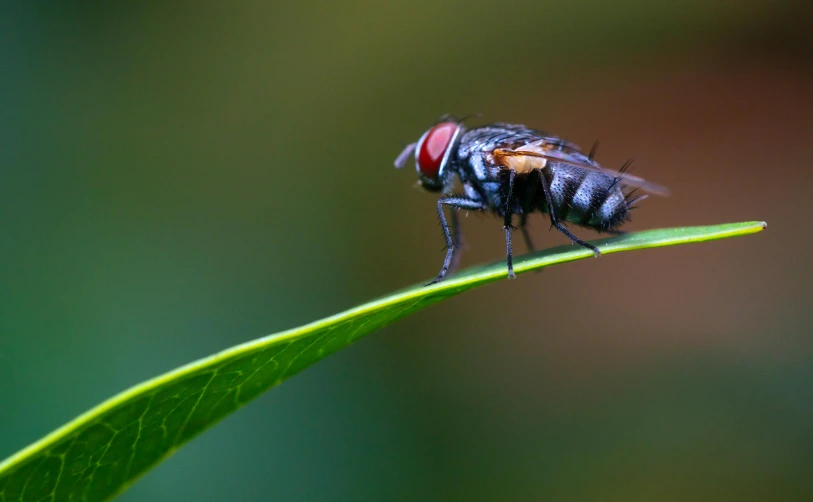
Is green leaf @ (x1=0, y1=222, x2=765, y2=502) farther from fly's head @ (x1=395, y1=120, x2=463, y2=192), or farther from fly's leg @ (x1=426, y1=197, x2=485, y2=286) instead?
fly's head @ (x1=395, y1=120, x2=463, y2=192)

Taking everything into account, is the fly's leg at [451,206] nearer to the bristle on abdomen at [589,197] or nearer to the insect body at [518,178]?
the insect body at [518,178]

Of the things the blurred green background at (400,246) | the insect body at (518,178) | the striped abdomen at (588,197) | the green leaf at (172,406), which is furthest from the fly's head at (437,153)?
the green leaf at (172,406)

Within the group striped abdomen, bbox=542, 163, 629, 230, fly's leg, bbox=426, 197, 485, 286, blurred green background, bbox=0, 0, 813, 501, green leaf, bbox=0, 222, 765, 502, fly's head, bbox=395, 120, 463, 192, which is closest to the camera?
green leaf, bbox=0, 222, 765, 502

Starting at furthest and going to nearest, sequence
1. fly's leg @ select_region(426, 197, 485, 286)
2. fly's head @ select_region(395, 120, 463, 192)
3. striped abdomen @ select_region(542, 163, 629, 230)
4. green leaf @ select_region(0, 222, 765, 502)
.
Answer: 1. fly's head @ select_region(395, 120, 463, 192)
2. fly's leg @ select_region(426, 197, 485, 286)
3. striped abdomen @ select_region(542, 163, 629, 230)
4. green leaf @ select_region(0, 222, 765, 502)

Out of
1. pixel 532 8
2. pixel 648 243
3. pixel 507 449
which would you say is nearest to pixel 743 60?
pixel 532 8

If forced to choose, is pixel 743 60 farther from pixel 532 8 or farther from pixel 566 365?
pixel 566 365

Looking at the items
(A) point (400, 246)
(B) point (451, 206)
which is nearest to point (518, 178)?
(B) point (451, 206)

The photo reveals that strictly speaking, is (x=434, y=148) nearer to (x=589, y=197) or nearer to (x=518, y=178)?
(x=518, y=178)

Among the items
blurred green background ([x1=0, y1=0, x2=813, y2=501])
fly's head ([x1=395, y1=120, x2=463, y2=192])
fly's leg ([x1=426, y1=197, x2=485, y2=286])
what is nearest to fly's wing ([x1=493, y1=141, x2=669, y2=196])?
fly's leg ([x1=426, y1=197, x2=485, y2=286])
